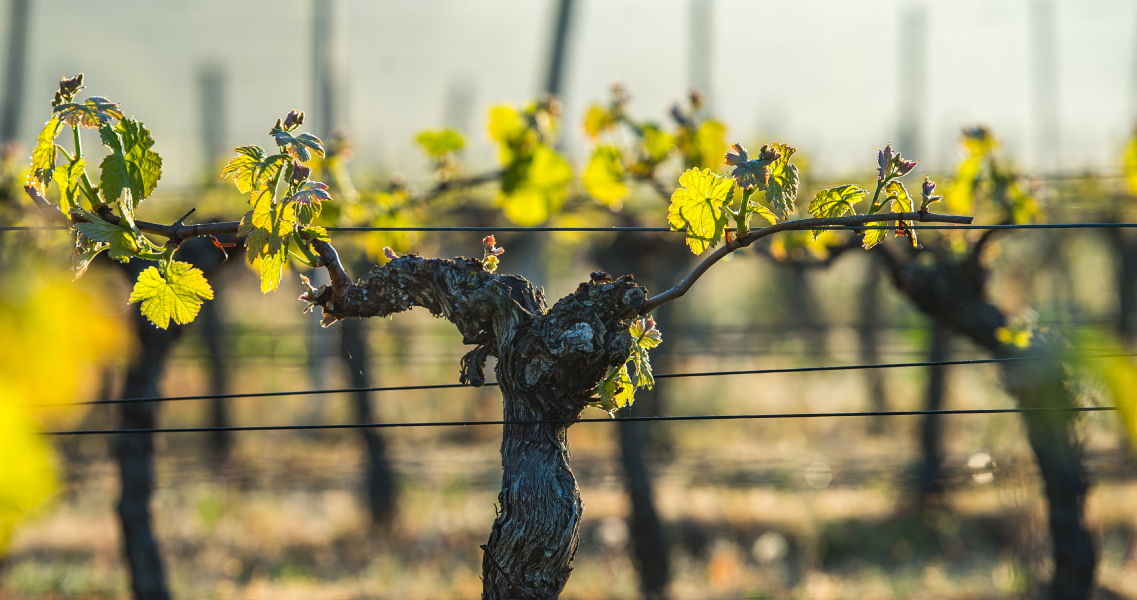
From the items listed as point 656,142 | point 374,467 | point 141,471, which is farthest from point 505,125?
point 374,467

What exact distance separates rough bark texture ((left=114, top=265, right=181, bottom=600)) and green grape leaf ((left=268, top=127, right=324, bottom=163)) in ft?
7.61

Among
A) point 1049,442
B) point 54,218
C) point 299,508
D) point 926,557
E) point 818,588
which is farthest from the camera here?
point 299,508

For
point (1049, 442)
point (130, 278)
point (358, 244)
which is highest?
point (358, 244)

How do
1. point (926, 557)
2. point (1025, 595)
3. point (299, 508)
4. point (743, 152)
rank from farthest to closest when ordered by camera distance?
point (299, 508) → point (926, 557) → point (1025, 595) → point (743, 152)

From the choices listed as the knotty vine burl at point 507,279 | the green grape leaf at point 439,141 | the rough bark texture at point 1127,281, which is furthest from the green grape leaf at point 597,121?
the rough bark texture at point 1127,281

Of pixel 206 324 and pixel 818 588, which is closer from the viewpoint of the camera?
pixel 818 588

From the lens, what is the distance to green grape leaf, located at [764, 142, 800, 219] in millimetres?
1774

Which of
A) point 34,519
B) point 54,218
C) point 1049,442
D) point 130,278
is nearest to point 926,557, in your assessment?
point 1049,442

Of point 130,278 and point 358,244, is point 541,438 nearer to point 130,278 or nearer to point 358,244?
point 130,278

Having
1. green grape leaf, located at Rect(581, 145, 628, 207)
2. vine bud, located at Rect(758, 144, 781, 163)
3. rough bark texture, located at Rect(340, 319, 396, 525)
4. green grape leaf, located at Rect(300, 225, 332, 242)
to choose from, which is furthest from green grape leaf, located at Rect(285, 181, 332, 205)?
rough bark texture, located at Rect(340, 319, 396, 525)

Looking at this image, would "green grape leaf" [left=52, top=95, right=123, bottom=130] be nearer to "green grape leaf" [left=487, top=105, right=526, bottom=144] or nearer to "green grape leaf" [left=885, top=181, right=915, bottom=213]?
"green grape leaf" [left=885, top=181, right=915, bottom=213]

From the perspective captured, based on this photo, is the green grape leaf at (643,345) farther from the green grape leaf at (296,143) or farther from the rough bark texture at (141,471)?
the rough bark texture at (141,471)

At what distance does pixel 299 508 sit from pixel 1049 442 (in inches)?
226

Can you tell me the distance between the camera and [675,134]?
379 cm
